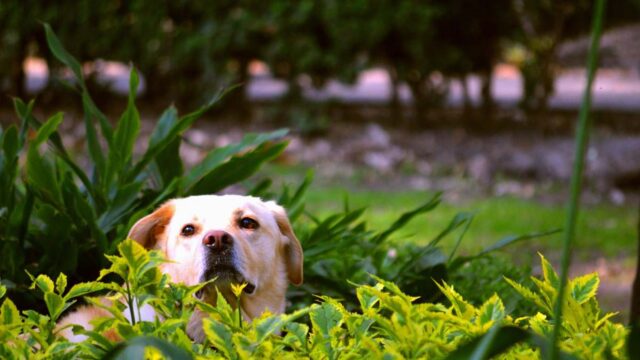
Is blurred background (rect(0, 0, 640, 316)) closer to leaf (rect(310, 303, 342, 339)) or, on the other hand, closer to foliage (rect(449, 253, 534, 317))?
foliage (rect(449, 253, 534, 317))

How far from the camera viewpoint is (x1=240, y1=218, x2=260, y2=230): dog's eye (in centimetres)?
325

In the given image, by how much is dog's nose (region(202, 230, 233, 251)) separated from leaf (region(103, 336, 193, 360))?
3.00 ft

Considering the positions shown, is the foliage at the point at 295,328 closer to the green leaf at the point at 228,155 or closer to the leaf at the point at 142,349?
the leaf at the point at 142,349

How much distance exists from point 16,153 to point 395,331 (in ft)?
6.68

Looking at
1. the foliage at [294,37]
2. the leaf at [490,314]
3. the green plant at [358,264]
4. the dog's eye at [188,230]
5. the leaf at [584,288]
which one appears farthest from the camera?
the foliage at [294,37]

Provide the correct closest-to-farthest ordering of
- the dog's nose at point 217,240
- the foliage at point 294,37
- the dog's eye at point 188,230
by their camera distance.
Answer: the dog's nose at point 217,240, the dog's eye at point 188,230, the foliage at point 294,37

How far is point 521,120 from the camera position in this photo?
13.1 m

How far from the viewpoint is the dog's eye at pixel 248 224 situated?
325cm

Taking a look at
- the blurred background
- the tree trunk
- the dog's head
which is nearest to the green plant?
the dog's head

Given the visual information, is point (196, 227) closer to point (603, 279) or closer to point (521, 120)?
point (603, 279)

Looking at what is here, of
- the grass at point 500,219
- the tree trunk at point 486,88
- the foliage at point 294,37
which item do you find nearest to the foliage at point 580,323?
the grass at point 500,219

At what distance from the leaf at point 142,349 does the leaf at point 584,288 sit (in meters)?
1.03

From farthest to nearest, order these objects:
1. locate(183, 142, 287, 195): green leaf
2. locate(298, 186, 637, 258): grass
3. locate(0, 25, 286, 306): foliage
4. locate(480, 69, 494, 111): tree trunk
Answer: locate(480, 69, 494, 111): tree trunk
locate(298, 186, 637, 258): grass
locate(183, 142, 287, 195): green leaf
locate(0, 25, 286, 306): foliage

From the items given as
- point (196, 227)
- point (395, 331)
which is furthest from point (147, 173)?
point (395, 331)
